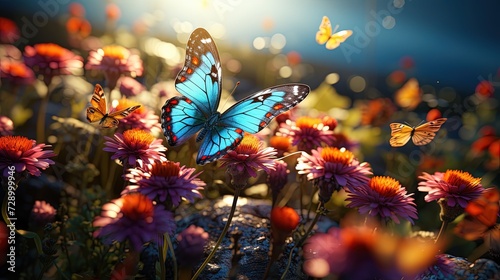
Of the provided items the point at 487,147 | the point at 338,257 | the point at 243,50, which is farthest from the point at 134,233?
the point at 243,50

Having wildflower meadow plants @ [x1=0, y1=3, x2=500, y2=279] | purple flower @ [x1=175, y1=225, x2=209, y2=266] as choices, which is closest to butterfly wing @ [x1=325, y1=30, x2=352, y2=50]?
wildflower meadow plants @ [x1=0, y1=3, x2=500, y2=279]

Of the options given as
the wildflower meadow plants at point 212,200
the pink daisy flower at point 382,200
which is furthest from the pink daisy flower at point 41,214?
the pink daisy flower at point 382,200

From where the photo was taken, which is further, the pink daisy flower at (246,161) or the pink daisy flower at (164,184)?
the pink daisy flower at (246,161)

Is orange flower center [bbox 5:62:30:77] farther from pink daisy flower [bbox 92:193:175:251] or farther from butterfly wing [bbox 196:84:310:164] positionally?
pink daisy flower [bbox 92:193:175:251]

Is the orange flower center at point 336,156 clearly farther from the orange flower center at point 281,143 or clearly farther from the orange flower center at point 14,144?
the orange flower center at point 14,144

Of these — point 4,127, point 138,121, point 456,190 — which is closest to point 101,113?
point 138,121

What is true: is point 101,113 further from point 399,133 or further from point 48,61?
point 399,133
